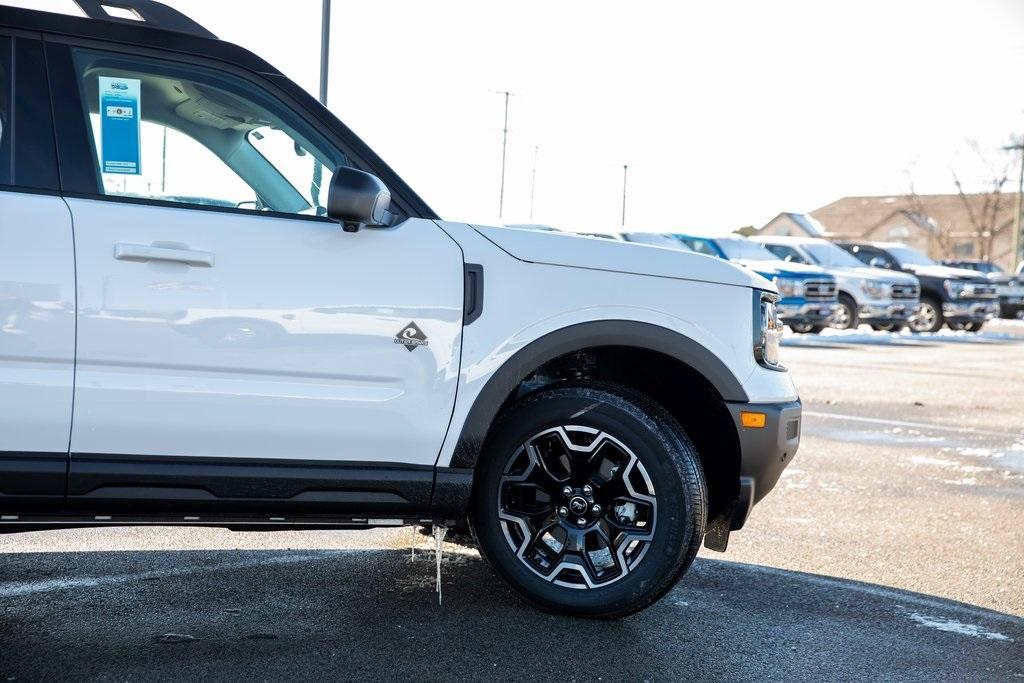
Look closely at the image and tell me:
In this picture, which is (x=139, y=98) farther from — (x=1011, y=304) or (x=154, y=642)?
(x=1011, y=304)

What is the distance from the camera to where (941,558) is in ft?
17.2

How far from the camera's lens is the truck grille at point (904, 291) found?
2420cm

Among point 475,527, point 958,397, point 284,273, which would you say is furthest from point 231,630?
point 958,397

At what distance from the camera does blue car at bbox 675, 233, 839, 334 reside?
874 inches

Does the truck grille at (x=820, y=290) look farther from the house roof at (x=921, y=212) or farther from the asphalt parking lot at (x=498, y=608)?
the house roof at (x=921, y=212)

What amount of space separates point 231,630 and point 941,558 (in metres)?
3.14

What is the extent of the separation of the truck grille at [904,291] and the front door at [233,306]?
71.7 feet

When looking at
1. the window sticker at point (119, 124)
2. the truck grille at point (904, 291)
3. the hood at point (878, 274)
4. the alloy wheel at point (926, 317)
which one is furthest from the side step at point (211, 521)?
the alloy wheel at point (926, 317)

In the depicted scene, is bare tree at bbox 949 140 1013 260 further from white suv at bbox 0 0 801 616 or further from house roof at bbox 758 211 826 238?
white suv at bbox 0 0 801 616

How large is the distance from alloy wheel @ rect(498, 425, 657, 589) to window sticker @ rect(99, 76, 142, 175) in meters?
1.58

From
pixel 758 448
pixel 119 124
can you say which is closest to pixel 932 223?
pixel 758 448

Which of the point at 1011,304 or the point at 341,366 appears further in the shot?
the point at 1011,304

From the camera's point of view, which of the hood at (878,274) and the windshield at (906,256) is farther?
the windshield at (906,256)

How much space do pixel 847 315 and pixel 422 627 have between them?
21.6m
